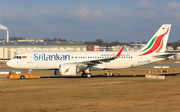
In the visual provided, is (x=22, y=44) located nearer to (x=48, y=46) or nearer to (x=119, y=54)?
(x=48, y=46)

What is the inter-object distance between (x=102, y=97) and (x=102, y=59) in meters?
18.9

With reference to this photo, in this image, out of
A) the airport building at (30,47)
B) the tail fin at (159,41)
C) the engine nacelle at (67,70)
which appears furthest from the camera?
the airport building at (30,47)

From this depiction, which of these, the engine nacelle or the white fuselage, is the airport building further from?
the engine nacelle

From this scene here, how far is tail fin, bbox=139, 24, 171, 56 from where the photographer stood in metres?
44.9

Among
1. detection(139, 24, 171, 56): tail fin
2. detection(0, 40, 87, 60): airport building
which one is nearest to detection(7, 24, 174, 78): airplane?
detection(139, 24, 171, 56): tail fin

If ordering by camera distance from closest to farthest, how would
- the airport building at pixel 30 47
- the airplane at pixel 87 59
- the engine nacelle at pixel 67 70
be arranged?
the engine nacelle at pixel 67 70 → the airplane at pixel 87 59 → the airport building at pixel 30 47

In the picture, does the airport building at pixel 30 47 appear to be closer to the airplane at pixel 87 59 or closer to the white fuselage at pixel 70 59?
the white fuselage at pixel 70 59

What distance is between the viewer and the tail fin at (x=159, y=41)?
4488 cm

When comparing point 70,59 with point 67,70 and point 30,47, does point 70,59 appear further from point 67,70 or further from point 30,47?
point 30,47

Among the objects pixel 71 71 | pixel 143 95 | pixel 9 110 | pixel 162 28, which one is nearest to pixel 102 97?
pixel 143 95

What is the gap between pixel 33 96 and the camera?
22875 mm


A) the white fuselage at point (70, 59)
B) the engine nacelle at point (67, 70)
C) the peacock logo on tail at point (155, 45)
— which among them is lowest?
the engine nacelle at point (67, 70)

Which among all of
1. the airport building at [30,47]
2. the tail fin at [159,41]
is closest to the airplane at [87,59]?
the tail fin at [159,41]

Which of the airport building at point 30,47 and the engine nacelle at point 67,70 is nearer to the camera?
the engine nacelle at point 67,70
